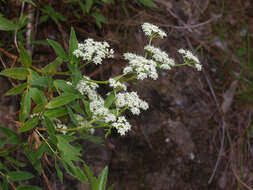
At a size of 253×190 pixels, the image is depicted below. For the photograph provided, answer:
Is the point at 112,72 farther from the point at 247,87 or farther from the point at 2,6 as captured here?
the point at 247,87

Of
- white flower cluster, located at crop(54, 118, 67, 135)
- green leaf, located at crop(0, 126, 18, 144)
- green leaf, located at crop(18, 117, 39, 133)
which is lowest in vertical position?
green leaf, located at crop(0, 126, 18, 144)

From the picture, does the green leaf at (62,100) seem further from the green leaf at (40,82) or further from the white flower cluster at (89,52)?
the white flower cluster at (89,52)

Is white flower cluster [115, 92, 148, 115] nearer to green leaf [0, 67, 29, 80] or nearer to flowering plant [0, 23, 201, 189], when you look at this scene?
flowering plant [0, 23, 201, 189]

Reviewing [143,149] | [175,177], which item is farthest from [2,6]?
[175,177]

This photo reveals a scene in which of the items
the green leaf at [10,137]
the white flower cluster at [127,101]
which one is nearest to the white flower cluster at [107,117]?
the white flower cluster at [127,101]

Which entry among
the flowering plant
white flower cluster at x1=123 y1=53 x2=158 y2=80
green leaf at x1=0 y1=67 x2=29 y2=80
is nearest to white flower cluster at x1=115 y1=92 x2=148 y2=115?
the flowering plant

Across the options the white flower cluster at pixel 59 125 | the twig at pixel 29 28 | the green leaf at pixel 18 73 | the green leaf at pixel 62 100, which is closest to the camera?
the green leaf at pixel 62 100

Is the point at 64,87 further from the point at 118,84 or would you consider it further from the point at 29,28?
the point at 29,28

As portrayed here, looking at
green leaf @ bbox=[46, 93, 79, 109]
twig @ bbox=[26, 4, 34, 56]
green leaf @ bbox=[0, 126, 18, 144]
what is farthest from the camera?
twig @ bbox=[26, 4, 34, 56]

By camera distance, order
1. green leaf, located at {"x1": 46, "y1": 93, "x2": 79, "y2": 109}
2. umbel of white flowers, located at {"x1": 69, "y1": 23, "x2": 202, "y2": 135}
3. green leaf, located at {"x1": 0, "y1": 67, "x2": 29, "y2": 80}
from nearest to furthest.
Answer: green leaf, located at {"x1": 46, "y1": 93, "x2": 79, "y2": 109}, green leaf, located at {"x1": 0, "y1": 67, "x2": 29, "y2": 80}, umbel of white flowers, located at {"x1": 69, "y1": 23, "x2": 202, "y2": 135}
